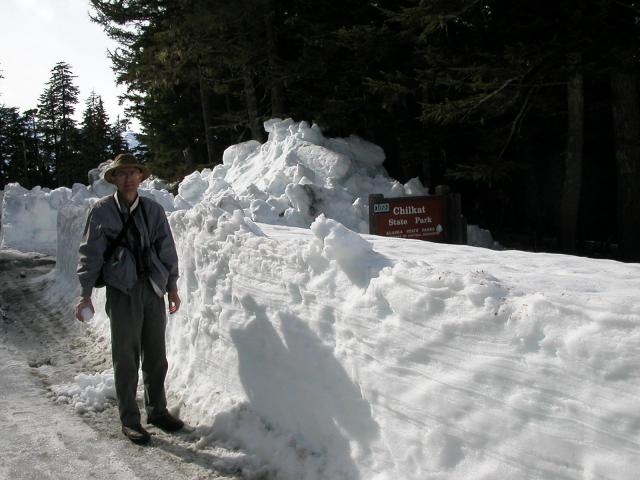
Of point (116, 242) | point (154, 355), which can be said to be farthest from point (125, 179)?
point (154, 355)

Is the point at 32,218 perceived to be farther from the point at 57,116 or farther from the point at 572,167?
the point at 57,116

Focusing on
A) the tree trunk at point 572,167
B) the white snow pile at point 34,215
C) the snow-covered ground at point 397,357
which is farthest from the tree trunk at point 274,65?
the snow-covered ground at point 397,357

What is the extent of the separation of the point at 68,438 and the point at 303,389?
194 centimetres

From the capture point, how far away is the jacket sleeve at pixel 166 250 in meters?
4.50

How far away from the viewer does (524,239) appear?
15.5m

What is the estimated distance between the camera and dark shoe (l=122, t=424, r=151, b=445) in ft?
13.6

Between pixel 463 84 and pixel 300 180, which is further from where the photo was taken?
pixel 300 180

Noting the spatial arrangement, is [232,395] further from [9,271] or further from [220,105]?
[220,105]

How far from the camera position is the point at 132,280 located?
421 centimetres

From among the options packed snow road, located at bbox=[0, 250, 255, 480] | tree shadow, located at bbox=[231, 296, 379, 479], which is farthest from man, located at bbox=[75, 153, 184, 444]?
tree shadow, located at bbox=[231, 296, 379, 479]

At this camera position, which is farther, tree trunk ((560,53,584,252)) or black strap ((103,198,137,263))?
tree trunk ((560,53,584,252))

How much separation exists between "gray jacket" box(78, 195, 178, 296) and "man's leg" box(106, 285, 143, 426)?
11 cm

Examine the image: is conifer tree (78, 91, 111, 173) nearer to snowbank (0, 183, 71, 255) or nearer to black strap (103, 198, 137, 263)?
snowbank (0, 183, 71, 255)

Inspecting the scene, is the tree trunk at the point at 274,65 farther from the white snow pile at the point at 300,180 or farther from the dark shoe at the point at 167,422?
the dark shoe at the point at 167,422
